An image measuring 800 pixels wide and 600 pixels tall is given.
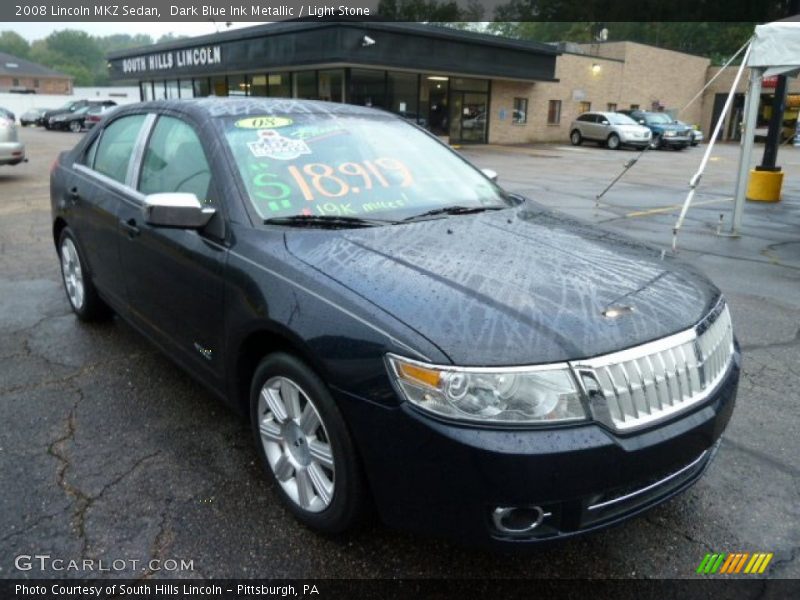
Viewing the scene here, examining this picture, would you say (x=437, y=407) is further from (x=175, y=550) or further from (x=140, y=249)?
(x=140, y=249)

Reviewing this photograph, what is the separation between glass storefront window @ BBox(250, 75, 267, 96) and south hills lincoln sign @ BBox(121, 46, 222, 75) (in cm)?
181

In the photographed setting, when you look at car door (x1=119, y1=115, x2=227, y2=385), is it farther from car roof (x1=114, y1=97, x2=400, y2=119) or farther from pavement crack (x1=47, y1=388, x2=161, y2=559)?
pavement crack (x1=47, y1=388, x2=161, y2=559)

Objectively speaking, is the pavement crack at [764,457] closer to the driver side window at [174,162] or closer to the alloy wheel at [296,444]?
the alloy wheel at [296,444]

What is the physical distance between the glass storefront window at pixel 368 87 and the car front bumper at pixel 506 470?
23.7m

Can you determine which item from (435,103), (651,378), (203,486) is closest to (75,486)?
(203,486)

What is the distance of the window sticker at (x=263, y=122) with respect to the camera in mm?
3141

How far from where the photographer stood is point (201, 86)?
32.5 metres

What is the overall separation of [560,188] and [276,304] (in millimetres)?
12454

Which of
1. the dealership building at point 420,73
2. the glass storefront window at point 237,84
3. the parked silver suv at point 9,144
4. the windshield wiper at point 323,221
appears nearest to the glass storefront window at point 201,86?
the dealership building at point 420,73

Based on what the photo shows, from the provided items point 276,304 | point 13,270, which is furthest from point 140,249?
point 13,270

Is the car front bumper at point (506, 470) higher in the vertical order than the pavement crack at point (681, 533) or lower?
higher

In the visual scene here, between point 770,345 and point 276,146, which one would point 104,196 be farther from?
point 770,345

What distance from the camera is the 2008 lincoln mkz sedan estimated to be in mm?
1896

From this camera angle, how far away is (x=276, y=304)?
92.9 inches
